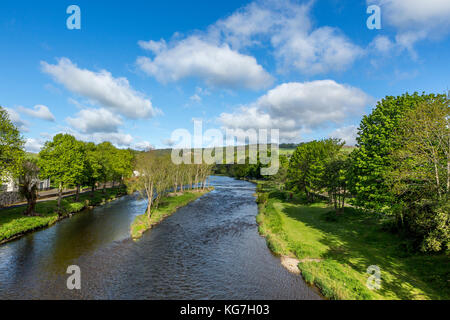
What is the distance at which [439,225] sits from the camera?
1669 cm

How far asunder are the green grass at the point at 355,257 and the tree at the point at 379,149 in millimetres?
5076

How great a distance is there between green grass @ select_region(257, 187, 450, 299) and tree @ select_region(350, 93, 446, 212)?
5.08m

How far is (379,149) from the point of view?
1110 inches

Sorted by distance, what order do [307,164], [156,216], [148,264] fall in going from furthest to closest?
[307,164], [156,216], [148,264]

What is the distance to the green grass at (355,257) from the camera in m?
18.0

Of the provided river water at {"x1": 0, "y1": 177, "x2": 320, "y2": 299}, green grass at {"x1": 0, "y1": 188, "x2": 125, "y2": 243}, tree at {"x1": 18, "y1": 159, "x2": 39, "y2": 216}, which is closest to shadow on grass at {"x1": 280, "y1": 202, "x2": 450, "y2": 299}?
river water at {"x1": 0, "y1": 177, "x2": 320, "y2": 299}

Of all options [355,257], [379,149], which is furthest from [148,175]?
[379,149]

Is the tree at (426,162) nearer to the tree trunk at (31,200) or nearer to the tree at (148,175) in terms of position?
the tree at (148,175)

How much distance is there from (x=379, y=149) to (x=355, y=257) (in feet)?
44.7

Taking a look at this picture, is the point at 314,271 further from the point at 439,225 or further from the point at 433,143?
the point at 433,143

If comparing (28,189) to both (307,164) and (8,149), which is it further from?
(307,164)

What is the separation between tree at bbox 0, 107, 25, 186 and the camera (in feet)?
100
